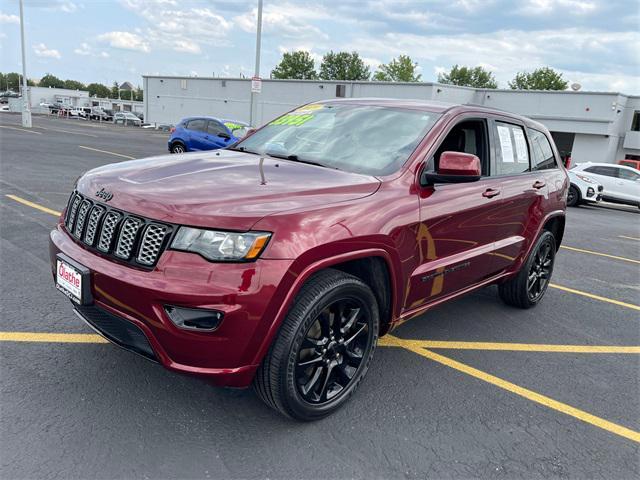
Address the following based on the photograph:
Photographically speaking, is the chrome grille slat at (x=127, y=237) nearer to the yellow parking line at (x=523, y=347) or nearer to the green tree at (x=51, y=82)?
the yellow parking line at (x=523, y=347)

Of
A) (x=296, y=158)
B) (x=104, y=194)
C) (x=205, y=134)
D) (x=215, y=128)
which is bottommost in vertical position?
(x=205, y=134)

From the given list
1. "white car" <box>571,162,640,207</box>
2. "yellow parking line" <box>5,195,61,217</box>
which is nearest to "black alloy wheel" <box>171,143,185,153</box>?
"yellow parking line" <box>5,195,61,217</box>

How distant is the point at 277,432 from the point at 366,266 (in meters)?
1.04

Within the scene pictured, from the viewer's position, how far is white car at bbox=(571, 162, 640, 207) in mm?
17141

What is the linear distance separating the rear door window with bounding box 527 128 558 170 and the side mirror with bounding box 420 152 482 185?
182 cm

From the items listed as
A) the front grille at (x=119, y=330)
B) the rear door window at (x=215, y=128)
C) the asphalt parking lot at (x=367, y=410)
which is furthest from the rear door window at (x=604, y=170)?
the front grille at (x=119, y=330)

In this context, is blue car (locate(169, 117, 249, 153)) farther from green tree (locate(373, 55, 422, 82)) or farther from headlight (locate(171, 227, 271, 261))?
green tree (locate(373, 55, 422, 82))

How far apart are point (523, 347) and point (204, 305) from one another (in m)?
2.95

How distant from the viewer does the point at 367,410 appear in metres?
3.04

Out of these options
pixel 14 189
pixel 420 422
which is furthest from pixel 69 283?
pixel 14 189

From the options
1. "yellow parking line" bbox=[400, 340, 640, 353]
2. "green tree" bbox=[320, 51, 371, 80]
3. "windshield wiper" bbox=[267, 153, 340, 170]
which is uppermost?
"green tree" bbox=[320, 51, 371, 80]

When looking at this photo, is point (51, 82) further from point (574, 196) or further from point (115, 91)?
point (574, 196)

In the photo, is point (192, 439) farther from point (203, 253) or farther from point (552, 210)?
point (552, 210)

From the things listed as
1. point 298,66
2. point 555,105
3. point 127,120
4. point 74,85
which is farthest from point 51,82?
point 555,105
